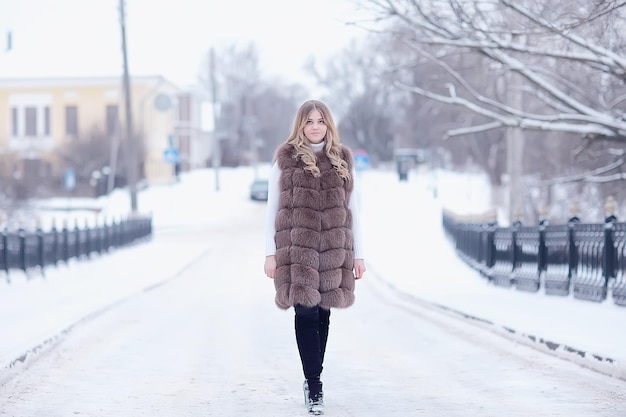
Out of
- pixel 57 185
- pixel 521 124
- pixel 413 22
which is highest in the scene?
pixel 413 22

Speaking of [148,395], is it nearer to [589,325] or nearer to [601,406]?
[601,406]

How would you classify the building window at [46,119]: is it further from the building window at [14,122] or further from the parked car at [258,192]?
the parked car at [258,192]

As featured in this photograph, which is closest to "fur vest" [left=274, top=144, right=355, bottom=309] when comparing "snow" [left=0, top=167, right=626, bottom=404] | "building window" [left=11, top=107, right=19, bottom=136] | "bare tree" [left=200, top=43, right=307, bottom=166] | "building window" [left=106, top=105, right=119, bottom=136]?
"snow" [left=0, top=167, right=626, bottom=404]

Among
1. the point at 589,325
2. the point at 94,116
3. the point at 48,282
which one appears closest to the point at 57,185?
the point at 94,116

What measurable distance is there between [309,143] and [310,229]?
0.55 m

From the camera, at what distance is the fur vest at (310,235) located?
6863mm

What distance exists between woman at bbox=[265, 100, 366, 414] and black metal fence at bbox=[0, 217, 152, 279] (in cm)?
1292

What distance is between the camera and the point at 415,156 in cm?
8469

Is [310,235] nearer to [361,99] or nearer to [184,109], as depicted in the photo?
[184,109]

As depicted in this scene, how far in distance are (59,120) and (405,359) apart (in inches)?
2566

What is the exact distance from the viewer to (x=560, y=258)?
15.6 meters

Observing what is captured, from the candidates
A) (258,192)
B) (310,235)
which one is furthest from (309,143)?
(258,192)

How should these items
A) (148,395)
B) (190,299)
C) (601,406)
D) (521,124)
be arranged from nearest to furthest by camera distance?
1. (601,406)
2. (148,395)
3. (521,124)
4. (190,299)

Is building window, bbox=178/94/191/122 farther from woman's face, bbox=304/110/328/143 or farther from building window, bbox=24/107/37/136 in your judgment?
woman's face, bbox=304/110/328/143
